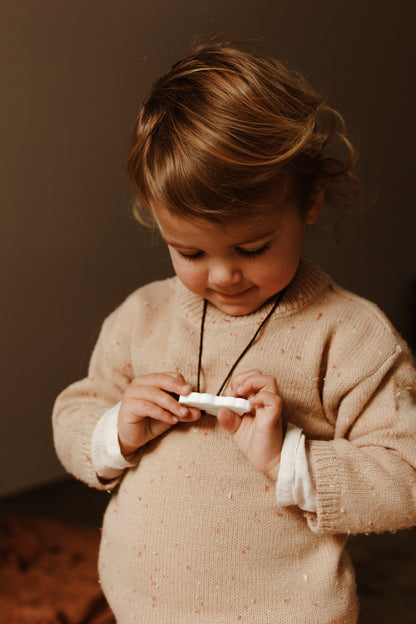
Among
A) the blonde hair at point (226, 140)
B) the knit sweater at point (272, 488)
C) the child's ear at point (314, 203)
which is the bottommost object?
the knit sweater at point (272, 488)

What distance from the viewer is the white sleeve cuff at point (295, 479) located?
805mm

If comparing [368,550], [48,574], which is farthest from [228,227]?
[368,550]

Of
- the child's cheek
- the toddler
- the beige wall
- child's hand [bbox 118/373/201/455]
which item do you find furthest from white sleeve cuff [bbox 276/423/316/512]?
the beige wall

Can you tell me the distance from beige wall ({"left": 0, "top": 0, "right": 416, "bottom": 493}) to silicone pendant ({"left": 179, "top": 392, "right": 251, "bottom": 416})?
1.05 meters

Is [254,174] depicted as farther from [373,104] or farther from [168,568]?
[373,104]

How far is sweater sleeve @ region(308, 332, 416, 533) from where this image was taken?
0.80m

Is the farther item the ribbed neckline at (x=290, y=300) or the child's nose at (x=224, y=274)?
the ribbed neckline at (x=290, y=300)

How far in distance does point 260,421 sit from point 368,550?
3.96 feet

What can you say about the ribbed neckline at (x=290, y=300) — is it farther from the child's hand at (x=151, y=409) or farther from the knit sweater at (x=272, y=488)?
the child's hand at (x=151, y=409)

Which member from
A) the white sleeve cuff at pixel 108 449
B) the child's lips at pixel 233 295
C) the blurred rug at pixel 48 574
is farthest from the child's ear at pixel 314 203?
the blurred rug at pixel 48 574

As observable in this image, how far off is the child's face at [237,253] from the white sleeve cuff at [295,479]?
210 millimetres

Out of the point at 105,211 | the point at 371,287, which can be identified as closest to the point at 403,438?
the point at 105,211

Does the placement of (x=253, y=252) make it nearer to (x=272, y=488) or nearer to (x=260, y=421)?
(x=260, y=421)

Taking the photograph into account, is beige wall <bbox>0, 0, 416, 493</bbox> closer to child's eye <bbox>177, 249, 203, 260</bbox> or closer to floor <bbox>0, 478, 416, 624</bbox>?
floor <bbox>0, 478, 416, 624</bbox>
